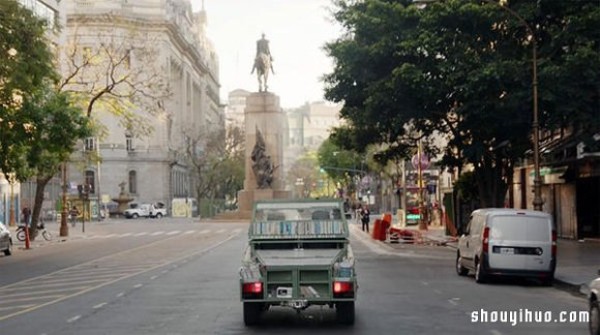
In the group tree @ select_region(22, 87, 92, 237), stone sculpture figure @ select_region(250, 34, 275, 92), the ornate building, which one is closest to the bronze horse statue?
stone sculpture figure @ select_region(250, 34, 275, 92)

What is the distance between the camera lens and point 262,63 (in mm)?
84938

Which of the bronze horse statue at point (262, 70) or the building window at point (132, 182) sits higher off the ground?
the bronze horse statue at point (262, 70)

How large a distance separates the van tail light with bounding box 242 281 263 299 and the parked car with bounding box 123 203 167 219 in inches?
3707

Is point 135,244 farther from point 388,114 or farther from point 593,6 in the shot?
point 593,6

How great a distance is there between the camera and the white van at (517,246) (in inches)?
886

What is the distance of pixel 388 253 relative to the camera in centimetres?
3725

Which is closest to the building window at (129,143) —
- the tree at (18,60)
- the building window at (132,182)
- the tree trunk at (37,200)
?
the building window at (132,182)

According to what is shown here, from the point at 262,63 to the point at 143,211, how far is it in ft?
102

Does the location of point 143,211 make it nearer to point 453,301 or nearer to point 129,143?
point 129,143

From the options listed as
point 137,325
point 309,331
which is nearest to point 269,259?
point 309,331

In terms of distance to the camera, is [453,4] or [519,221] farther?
[453,4]

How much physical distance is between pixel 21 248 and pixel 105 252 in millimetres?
7482

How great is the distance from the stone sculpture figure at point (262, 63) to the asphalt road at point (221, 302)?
52329 millimetres

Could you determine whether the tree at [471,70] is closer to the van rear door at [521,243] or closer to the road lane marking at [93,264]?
the road lane marking at [93,264]
